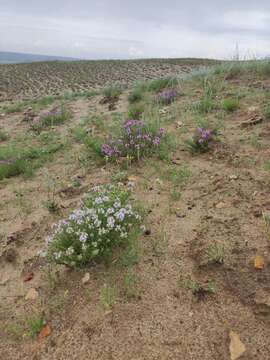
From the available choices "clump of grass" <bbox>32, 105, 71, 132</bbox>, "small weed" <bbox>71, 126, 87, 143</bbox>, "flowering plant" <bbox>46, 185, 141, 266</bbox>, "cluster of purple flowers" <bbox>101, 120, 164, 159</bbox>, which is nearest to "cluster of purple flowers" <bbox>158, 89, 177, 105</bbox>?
"small weed" <bbox>71, 126, 87, 143</bbox>

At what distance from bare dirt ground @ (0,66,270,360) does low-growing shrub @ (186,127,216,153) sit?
0.49 feet

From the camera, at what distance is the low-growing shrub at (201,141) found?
181 inches

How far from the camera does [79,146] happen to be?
579 cm

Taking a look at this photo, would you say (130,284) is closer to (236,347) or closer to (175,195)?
(236,347)

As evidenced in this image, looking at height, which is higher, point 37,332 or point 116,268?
point 116,268

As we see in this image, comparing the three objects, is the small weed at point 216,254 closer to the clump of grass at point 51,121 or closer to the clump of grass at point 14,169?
the clump of grass at point 14,169

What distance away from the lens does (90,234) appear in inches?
109

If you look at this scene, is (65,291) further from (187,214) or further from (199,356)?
(187,214)

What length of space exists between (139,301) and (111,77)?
18371mm

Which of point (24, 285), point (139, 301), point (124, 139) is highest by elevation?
point (124, 139)

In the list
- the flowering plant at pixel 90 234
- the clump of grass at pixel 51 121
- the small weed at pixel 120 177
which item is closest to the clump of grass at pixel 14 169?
the small weed at pixel 120 177

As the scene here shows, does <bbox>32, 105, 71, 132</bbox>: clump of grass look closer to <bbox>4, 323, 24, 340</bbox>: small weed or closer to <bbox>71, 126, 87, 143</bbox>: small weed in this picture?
<bbox>71, 126, 87, 143</bbox>: small weed

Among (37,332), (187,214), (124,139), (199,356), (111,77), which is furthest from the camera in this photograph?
(111,77)

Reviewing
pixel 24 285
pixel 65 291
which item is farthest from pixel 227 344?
pixel 24 285
